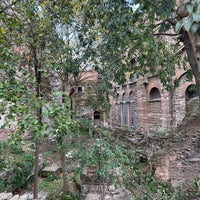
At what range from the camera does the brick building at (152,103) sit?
9070mm

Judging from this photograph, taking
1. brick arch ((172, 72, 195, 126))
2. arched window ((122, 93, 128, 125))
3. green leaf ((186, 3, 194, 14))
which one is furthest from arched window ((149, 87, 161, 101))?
green leaf ((186, 3, 194, 14))

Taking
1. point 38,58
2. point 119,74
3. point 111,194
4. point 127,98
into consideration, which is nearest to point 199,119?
point 119,74

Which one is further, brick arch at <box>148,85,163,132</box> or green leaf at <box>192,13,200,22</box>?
brick arch at <box>148,85,163,132</box>

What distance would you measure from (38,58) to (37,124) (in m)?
2.77

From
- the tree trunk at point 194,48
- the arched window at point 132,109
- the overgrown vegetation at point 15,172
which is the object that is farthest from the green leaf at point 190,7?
the arched window at point 132,109

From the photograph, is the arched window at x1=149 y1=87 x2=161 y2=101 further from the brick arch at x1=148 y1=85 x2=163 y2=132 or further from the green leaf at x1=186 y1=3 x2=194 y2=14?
the green leaf at x1=186 y1=3 x2=194 y2=14

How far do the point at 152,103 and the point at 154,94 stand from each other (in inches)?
20.1

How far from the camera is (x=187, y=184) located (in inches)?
196

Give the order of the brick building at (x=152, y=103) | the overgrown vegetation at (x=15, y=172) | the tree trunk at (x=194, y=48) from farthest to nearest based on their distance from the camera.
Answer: the brick building at (x=152, y=103) < the overgrown vegetation at (x=15, y=172) < the tree trunk at (x=194, y=48)

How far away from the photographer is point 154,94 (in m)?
11.5

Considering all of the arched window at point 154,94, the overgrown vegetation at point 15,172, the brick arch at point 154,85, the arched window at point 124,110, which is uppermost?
the brick arch at point 154,85

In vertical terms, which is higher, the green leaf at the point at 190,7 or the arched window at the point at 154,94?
the arched window at the point at 154,94

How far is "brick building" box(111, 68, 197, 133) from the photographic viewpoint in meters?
9.07

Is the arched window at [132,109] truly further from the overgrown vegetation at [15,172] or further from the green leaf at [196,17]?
the green leaf at [196,17]
